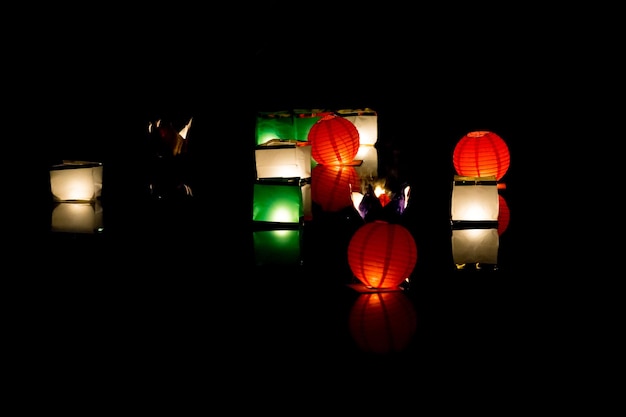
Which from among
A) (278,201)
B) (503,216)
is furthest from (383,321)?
(503,216)

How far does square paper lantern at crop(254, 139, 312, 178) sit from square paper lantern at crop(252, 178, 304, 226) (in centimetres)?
62

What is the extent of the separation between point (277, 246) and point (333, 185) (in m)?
A: 1.47

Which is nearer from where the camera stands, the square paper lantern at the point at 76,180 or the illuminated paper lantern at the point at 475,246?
the illuminated paper lantern at the point at 475,246

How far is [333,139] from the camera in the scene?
5031 mm

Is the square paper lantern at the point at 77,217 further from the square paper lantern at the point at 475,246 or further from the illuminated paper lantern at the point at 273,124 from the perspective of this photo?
the square paper lantern at the point at 475,246

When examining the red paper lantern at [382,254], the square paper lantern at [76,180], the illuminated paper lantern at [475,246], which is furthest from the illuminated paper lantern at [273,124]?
the red paper lantern at [382,254]

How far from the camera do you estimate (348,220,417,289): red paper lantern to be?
2633 millimetres

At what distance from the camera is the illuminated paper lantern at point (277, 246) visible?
3.13 m

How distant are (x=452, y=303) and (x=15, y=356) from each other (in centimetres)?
165

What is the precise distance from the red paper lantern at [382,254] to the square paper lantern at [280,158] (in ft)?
5.52

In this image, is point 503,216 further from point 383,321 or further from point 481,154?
point 383,321

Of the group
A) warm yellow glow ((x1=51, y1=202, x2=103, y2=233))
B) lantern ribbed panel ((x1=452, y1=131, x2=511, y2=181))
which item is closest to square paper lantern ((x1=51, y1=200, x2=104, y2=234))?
warm yellow glow ((x1=51, y1=202, x2=103, y2=233))

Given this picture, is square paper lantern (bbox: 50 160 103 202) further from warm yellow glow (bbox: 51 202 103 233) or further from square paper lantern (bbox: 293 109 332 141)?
square paper lantern (bbox: 293 109 332 141)

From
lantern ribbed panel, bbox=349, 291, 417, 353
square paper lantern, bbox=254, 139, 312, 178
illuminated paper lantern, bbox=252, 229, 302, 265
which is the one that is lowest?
lantern ribbed panel, bbox=349, 291, 417, 353
